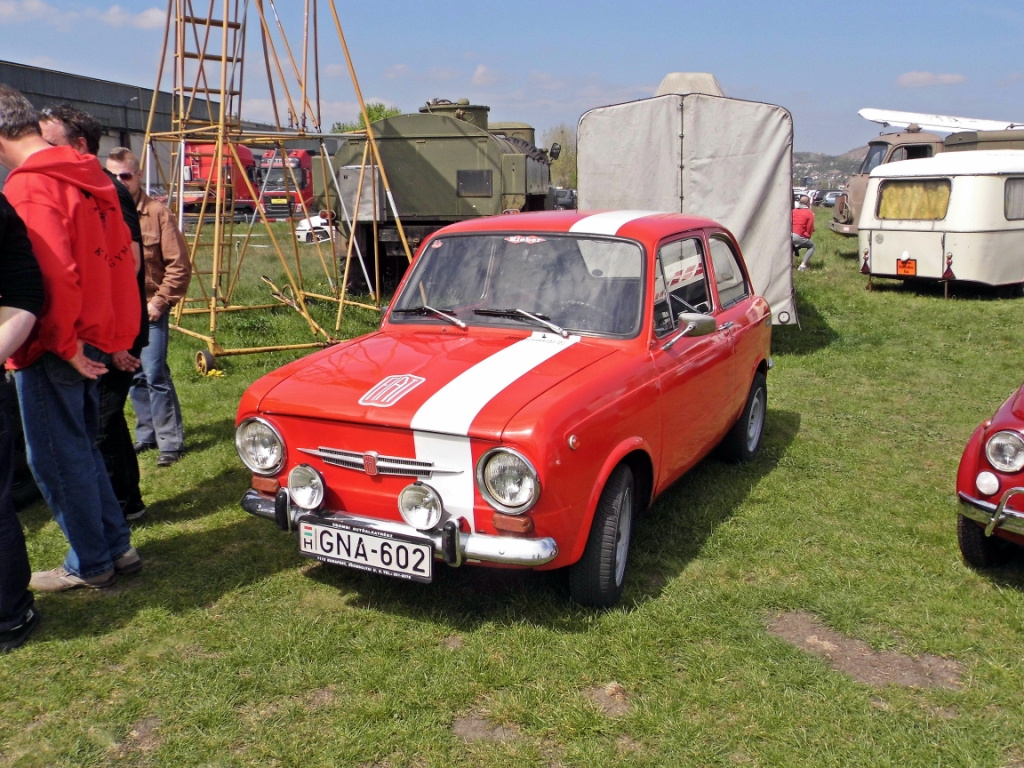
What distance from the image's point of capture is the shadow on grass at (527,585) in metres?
3.89

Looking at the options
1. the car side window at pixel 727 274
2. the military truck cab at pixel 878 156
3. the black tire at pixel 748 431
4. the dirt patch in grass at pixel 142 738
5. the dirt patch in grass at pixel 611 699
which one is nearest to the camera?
the dirt patch in grass at pixel 142 738

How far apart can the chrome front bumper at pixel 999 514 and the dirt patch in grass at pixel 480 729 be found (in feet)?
7.50

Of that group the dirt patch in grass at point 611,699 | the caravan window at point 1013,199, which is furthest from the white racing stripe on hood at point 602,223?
the caravan window at point 1013,199

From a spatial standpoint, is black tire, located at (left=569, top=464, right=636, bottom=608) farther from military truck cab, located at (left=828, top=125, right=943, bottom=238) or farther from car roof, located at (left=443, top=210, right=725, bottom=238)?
military truck cab, located at (left=828, top=125, right=943, bottom=238)

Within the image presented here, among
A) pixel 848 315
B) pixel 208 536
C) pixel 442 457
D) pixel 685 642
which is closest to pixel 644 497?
pixel 685 642

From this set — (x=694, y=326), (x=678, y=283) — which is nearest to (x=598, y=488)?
(x=694, y=326)

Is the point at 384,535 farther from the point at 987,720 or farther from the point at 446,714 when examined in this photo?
the point at 987,720

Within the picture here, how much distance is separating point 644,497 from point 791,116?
6401 millimetres

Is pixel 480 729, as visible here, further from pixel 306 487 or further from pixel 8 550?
pixel 8 550

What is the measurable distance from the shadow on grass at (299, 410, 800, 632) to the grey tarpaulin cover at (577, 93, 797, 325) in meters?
4.84

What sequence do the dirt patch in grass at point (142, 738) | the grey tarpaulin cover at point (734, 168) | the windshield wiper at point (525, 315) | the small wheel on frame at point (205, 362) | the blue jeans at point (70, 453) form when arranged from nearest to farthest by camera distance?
the dirt patch in grass at point (142, 738)
the blue jeans at point (70, 453)
the windshield wiper at point (525, 315)
the small wheel on frame at point (205, 362)
the grey tarpaulin cover at point (734, 168)

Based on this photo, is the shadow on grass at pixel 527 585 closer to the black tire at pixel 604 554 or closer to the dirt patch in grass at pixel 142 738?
the black tire at pixel 604 554

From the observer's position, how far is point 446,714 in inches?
126

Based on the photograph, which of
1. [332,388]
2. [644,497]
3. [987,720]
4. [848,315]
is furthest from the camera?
[848,315]
